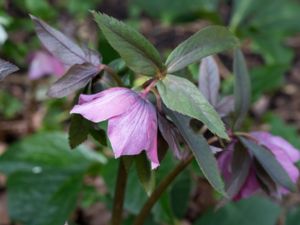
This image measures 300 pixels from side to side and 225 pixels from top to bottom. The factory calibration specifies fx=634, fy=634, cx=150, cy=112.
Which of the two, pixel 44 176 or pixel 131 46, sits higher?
pixel 131 46

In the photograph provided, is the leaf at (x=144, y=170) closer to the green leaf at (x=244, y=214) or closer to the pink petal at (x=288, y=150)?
the pink petal at (x=288, y=150)

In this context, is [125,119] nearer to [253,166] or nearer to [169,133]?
[169,133]

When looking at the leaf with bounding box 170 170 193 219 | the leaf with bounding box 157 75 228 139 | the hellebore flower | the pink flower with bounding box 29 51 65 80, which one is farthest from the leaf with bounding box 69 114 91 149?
the pink flower with bounding box 29 51 65 80

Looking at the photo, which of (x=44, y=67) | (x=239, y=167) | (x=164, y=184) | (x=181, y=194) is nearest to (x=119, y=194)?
(x=164, y=184)

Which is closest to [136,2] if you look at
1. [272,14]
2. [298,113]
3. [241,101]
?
[272,14]

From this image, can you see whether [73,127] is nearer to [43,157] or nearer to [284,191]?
[284,191]

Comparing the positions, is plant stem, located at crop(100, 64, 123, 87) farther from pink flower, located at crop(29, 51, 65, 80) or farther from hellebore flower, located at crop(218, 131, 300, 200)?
pink flower, located at crop(29, 51, 65, 80)
